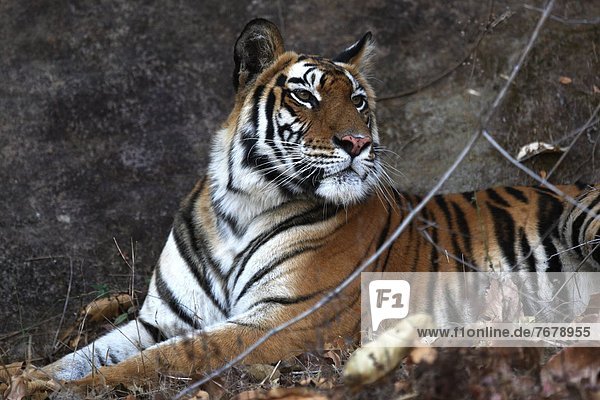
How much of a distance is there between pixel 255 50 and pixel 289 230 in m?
0.88

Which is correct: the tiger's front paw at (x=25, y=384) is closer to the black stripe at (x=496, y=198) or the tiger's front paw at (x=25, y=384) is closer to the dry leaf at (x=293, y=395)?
the dry leaf at (x=293, y=395)

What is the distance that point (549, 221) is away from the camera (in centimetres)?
483

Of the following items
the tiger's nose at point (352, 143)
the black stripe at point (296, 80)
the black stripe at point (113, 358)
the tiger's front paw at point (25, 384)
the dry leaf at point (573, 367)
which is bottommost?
the black stripe at point (113, 358)

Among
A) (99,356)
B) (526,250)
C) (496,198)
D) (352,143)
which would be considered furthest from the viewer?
(496,198)

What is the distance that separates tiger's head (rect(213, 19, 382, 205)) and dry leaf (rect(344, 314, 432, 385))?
5.28ft

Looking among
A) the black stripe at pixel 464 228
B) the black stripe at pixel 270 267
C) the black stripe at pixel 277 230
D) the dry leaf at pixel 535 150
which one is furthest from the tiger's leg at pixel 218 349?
the dry leaf at pixel 535 150

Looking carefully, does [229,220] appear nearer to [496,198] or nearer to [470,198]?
[470,198]

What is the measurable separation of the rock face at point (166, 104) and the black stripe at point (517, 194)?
0.71 m

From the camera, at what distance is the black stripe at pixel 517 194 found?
4933mm

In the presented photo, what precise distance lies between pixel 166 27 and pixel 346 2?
1.22 meters

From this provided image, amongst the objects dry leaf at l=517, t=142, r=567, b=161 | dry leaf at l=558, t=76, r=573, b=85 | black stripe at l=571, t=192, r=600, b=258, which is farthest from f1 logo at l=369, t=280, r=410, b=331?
dry leaf at l=558, t=76, r=573, b=85

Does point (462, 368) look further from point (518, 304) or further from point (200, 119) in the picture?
point (200, 119)

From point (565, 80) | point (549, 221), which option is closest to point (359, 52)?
point (549, 221)

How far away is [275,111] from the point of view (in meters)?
4.37
